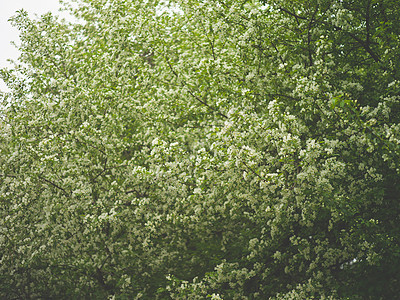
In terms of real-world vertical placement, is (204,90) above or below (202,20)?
below

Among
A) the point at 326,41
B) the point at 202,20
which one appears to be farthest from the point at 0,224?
the point at 326,41

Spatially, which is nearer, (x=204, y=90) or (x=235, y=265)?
(x=235, y=265)

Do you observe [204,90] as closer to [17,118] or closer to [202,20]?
[202,20]

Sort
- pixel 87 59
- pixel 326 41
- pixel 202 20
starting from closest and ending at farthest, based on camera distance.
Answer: pixel 326 41, pixel 202 20, pixel 87 59

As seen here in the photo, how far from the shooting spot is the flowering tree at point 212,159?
6602 mm

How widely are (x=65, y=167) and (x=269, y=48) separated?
5194mm

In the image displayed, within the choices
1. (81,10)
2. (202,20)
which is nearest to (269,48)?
(202,20)

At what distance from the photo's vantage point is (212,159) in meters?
7.27

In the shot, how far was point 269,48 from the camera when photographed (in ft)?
25.8

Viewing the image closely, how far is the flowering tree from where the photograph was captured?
660 centimetres

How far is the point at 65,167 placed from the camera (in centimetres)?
917

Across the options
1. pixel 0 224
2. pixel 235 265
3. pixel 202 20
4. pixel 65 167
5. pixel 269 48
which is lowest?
pixel 235 265

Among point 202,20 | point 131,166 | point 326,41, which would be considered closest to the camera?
point 326,41

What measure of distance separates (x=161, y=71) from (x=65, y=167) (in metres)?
4.15
